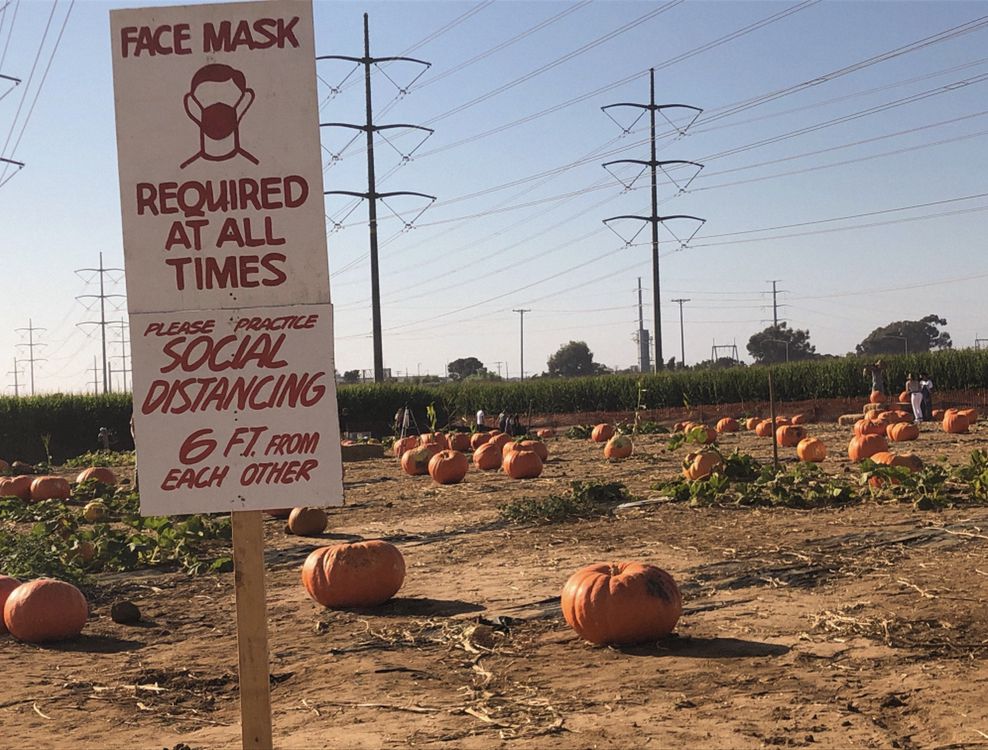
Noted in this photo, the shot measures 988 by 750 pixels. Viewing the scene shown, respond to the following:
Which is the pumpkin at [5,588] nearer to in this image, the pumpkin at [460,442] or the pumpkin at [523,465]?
the pumpkin at [523,465]

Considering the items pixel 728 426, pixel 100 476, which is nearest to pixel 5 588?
pixel 100 476

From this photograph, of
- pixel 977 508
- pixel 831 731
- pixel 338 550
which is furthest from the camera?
pixel 977 508

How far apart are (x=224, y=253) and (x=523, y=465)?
14.0 meters

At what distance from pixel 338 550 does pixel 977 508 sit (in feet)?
20.1

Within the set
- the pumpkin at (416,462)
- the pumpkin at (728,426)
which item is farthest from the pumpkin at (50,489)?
the pumpkin at (728,426)

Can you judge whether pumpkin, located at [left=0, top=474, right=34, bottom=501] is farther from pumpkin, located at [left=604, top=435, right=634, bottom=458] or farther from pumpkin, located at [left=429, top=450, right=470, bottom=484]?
pumpkin, located at [left=604, top=435, right=634, bottom=458]

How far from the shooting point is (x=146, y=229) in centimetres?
348

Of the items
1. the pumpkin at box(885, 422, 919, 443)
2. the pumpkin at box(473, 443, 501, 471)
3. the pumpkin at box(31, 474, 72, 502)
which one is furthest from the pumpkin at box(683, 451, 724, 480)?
the pumpkin at box(31, 474, 72, 502)

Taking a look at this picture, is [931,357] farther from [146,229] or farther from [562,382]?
[146,229]

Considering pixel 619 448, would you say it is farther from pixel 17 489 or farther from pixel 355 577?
pixel 355 577

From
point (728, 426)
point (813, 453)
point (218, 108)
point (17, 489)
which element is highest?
Result: point (218, 108)

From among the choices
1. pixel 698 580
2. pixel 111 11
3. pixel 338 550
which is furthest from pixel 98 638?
pixel 111 11

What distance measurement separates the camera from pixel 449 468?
17172 mm

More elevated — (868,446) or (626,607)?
(868,446)
